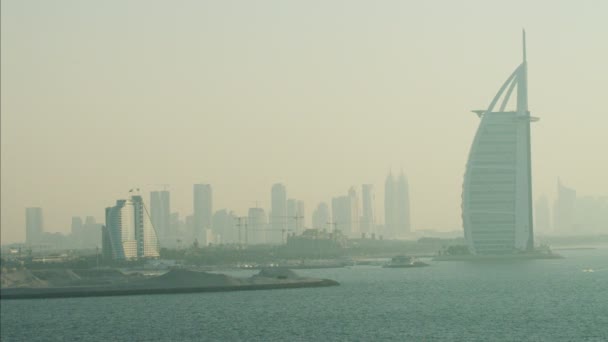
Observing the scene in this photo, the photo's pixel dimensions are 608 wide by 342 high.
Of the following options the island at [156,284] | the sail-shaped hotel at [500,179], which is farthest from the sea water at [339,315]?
the sail-shaped hotel at [500,179]

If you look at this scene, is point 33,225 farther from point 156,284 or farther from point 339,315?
point 156,284

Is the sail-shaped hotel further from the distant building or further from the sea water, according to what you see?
the distant building

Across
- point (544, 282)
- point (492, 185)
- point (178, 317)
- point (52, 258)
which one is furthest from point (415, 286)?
point (52, 258)

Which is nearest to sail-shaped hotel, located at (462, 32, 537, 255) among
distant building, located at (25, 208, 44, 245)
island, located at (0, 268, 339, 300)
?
island, located at (0, 268, 339, 300)

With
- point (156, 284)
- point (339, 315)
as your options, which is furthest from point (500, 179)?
point (339, 315)

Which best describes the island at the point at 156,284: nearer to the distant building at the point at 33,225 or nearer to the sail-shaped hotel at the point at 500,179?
the distant building at the point at 33,225

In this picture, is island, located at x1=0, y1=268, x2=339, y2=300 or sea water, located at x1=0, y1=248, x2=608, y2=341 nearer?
sea water, located at x1=0, y1=248, x2=608, y2=341

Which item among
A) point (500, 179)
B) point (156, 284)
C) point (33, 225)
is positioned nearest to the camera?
point (33, 225)
